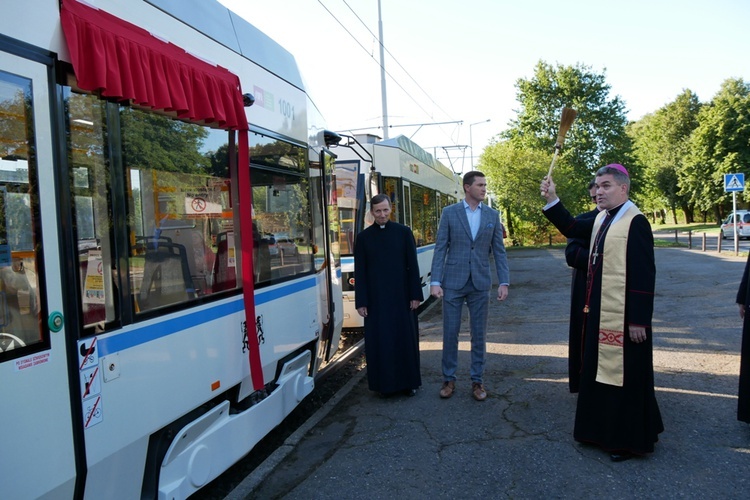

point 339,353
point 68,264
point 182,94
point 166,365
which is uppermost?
point 182,94

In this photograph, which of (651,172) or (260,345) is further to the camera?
(651,172)

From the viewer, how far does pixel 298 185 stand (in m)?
5.04

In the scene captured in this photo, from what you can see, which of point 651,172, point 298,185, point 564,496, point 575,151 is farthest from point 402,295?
point 651,172

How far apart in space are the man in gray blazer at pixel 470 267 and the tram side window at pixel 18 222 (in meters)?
3.60

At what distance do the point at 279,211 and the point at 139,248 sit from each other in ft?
5.71

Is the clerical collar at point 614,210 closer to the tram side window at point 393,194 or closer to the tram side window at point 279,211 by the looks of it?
the tram side window at point 279,211

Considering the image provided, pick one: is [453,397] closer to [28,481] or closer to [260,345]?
[260,345]

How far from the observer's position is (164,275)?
123 inches

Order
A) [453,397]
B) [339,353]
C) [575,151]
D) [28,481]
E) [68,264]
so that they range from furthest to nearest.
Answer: [575,151], [339,353], [453,397], [68,264], [28,481]

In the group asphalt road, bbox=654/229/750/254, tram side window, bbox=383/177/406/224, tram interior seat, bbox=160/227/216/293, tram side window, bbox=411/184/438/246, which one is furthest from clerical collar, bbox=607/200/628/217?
asphalt road, bbox=654/229/750/254

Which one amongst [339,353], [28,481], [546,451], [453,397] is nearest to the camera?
[28,481]

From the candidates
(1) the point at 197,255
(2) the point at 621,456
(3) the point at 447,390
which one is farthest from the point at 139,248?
(3) the point at 447,390

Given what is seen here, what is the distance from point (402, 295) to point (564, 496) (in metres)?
2.45

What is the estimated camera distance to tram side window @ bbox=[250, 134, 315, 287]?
4.16m
